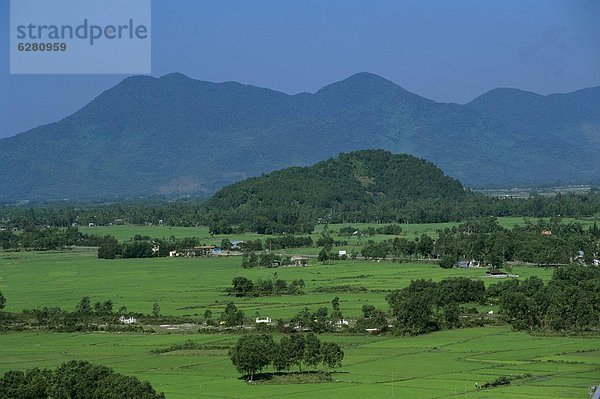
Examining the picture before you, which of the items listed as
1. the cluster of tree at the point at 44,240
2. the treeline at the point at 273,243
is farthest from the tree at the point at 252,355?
the cluster of tree at the point at 44,240

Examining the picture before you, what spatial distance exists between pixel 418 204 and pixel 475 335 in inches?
3283

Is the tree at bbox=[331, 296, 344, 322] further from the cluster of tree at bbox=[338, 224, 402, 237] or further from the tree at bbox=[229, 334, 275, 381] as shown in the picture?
the cluster of tree at bbox=[338, 224, 402, 237]

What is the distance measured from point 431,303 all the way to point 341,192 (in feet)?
276

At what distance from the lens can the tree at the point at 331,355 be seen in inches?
1377

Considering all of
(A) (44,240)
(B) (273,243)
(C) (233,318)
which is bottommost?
(C) (233,318)

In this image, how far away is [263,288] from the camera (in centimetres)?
5778

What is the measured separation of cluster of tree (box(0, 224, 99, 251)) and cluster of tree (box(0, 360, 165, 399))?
6402 cm

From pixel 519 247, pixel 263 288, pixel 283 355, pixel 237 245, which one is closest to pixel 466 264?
pixel 519 247

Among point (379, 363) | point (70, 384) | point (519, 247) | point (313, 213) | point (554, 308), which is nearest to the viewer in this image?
point (70, 384)

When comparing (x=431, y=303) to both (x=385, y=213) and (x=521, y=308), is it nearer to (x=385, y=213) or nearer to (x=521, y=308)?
(x=521, y=308)

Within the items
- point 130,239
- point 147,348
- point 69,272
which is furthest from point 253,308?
point 130,239

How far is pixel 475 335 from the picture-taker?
139 feet

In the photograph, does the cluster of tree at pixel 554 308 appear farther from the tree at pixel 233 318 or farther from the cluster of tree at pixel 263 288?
the cluster of tree at pixel 263 288

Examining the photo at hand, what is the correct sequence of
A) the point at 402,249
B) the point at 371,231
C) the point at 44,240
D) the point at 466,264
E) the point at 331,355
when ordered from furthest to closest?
1. the point at 371,231
2. the point at 44,240
3. the point at 402,249
4. the point at 466,264
5. the point at 331,355
